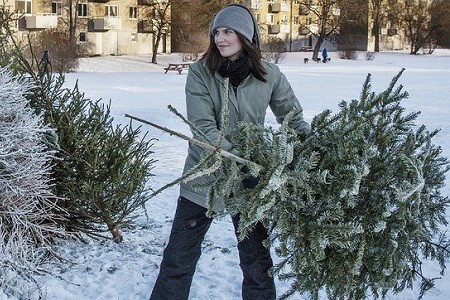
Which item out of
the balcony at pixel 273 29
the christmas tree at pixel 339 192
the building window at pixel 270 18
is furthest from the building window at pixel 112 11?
the christmas tree at pixel 339 192

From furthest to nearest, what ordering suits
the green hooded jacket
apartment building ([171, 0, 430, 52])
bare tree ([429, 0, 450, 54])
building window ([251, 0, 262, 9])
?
1. bare tree ([429, 0, 450, 54])
2. building window ([251, 0, 262, 9])
3. apartment building ([171, 0, 430, 52])
4. the green hooded jacket

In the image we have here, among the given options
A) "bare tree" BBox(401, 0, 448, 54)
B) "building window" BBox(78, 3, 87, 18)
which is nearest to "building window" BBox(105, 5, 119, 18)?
"building window" BBox(78, 3, 87, 18)

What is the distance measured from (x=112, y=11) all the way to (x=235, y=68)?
49146 mm

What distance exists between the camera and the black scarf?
3.37m

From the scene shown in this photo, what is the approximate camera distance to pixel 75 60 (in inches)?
1357

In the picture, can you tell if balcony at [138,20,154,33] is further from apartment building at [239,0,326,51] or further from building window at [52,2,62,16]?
apartment building at [239,0,326,51]

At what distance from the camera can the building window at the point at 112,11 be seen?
50.1m

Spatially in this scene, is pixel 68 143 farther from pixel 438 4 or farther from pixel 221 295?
pixel 438 4

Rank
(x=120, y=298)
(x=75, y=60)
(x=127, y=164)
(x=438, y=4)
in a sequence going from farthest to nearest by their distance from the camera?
1. (x=438, y=4)
2. (x=75, y=60)
3. (x=127, y=164)
4. (x=120, y=298)

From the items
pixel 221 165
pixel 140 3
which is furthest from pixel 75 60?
pixel 221 165

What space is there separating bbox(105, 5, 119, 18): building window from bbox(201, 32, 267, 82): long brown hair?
158 ft

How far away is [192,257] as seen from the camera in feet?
11.9

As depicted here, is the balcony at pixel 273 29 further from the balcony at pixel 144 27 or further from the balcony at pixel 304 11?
the balcony at pixel 144 27

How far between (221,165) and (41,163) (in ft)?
4.82
